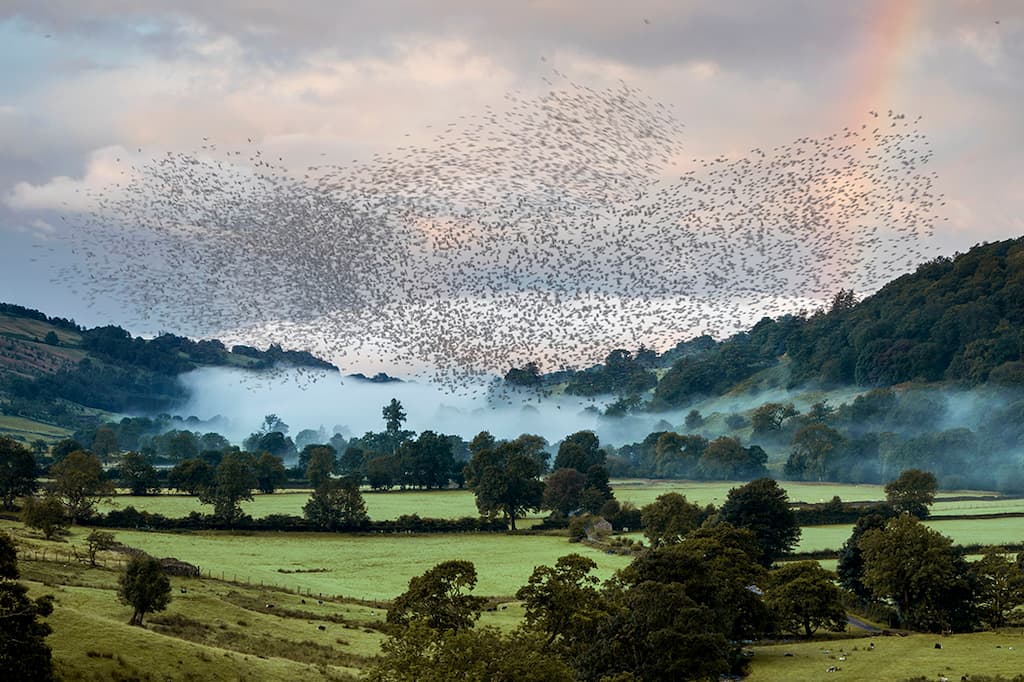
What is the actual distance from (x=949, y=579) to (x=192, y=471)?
119218 millimetres

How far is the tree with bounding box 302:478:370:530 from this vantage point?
13638 centimetres

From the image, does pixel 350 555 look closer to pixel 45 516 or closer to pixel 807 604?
pixel 45 516

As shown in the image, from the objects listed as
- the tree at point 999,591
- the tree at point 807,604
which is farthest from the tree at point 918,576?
the tree at point 807,604

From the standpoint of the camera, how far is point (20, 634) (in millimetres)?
46250

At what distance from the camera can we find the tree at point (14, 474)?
126 metres

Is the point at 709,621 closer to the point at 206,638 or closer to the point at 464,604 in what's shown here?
the point at 464,604

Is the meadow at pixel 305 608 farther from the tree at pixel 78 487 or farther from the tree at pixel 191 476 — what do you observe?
the tree at pixel 191 476

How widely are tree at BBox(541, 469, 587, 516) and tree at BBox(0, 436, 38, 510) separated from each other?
235 ft

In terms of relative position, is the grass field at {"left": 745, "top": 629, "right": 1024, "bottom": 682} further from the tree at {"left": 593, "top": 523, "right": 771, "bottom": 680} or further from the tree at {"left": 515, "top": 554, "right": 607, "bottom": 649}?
the tree at {"left": 515, "top": 554, "right": 607, "bottom": 649}

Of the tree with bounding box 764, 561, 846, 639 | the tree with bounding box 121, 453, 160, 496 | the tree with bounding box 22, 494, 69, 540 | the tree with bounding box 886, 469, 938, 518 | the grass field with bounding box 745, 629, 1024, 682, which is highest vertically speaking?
the tree with bounding box 886, 469, 938, 518

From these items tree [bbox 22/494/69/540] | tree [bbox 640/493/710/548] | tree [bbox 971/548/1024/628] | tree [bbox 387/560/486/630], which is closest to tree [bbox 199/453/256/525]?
tree [bbox 22/494/69/540]

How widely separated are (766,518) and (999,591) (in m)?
30.0

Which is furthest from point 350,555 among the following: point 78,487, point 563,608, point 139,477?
point 139,477

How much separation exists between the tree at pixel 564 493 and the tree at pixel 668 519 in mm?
35662
